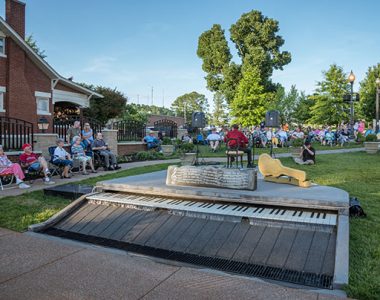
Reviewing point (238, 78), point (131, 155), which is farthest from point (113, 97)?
point (238, 78)

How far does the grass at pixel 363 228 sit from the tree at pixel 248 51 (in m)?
27.5

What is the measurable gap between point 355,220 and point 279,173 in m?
1.76

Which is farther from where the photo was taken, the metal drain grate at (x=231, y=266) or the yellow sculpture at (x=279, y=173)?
the yellow sculpture at (x=279, y=173)

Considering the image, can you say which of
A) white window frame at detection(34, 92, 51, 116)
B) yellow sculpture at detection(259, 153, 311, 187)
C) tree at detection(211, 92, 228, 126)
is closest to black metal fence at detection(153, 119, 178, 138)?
white window frame at detection(34, 92, 51, 116)

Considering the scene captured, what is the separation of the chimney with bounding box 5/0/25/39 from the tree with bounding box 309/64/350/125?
28.5 meters

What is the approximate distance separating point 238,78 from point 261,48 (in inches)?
156

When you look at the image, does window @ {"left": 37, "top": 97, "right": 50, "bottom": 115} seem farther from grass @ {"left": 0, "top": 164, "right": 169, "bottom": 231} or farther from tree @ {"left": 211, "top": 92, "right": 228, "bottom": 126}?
tree @ {"left": 211, "top": 92, "right": 228, "bottom": 126}

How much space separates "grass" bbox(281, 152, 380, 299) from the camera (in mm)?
3227

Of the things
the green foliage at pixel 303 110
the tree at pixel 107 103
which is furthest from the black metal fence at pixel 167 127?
the green foliage at pixel 303 110

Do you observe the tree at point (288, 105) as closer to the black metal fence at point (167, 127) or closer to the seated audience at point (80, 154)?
the black metal fence at point (167, 127)

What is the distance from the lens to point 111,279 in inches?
133

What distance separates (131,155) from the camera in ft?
51.9

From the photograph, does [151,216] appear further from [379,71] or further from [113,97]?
[379,71]

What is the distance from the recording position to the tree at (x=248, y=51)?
3734 cm
